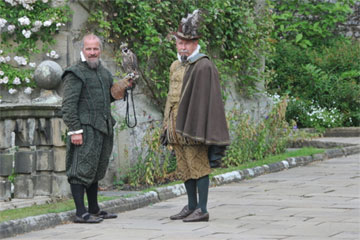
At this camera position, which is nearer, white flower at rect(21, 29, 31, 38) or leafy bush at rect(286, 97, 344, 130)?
white flower at rect(21, 29, 31, 38)

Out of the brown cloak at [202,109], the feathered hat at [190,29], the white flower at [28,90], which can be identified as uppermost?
the feathered hat at [190,29]

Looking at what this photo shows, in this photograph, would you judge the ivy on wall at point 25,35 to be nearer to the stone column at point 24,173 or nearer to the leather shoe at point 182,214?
the stone column at point 24,173

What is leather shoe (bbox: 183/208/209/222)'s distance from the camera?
7246 mm

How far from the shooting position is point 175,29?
35.3ft

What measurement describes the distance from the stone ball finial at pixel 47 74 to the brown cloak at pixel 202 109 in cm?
225

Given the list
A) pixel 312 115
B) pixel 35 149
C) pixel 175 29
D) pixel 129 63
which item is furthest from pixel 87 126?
pixel 312 115

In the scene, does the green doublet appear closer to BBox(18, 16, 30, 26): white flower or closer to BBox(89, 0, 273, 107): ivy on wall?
BBox(18, 16, 30, 26): white flower

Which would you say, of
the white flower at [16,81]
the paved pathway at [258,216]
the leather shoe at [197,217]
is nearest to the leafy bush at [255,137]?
the paved pathway at [258,216]

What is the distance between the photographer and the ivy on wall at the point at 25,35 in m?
9.20

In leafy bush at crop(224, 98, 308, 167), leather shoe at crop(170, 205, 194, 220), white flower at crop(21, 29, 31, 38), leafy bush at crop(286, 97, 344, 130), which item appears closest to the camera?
leather shoe at crop(170, 205, 194, 220)

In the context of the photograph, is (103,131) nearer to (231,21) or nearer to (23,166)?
(23,166)

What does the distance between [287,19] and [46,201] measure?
12.5 metres

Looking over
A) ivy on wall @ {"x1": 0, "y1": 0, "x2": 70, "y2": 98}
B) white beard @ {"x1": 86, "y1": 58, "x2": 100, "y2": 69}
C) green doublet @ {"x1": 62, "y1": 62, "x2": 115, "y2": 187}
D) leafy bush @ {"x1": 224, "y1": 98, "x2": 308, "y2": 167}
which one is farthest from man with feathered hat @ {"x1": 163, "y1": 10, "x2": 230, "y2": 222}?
leafy bush @ {"x1": 224, "y1": 98, "x2": 308, "y2": 167}

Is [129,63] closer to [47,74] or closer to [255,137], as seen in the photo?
[47,74]
